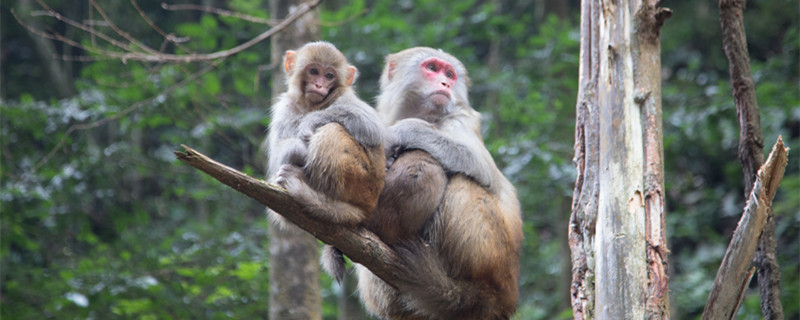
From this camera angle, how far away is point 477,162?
15.4 ft

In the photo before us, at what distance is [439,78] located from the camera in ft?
17.5

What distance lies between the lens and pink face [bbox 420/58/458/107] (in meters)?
5.24

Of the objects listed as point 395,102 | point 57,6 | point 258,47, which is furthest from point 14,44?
point 395,102

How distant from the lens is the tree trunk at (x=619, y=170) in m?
3.92

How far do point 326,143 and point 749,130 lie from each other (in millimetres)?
2835

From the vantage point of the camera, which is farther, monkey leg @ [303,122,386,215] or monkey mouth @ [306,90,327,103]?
monkey mouth @ [306,90,327,103]

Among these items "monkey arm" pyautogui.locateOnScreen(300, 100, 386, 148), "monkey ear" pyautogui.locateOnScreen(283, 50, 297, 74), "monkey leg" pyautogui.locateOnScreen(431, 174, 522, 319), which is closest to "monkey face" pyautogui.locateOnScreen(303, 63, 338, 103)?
"monkey arm" pyautogui.locateOnScreen(300, 100, 386, 148)

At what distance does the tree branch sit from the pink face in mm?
1529

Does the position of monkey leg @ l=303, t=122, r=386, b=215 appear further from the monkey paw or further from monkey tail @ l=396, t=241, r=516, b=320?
monkey tail @ l=396, t=241, r=516, b=320

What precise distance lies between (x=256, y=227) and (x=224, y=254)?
5.96 ft

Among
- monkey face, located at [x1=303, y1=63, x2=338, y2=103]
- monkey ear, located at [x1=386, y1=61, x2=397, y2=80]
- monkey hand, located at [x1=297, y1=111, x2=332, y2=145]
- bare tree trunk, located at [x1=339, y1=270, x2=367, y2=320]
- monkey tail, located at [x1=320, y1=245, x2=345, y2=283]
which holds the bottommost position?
bare tree trunk, located at [x1=339, y1=270, x2=367, y2=320]

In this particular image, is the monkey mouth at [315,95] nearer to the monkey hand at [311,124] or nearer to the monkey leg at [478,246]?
the monkey hand at [311,124]

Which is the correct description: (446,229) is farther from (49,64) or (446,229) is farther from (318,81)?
(49,64)

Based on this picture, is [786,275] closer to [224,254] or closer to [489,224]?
[489,224]
